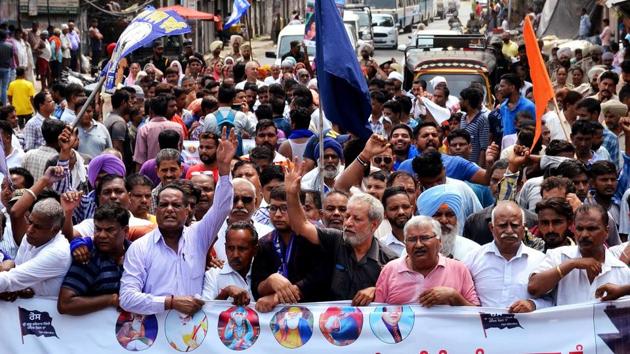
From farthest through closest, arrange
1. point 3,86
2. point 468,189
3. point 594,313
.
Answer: point 3,86
point 468,189
point 594,313

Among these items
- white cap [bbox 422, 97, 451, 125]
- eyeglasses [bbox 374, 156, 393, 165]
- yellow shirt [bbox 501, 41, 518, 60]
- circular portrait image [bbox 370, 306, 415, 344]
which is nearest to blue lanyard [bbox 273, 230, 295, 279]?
circular portrait image [bbox 370, 306, 415, 344]

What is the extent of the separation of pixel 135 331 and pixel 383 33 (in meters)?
43.5

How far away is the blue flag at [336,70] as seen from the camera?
9555 millimetres

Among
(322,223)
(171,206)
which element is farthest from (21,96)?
(171,206)

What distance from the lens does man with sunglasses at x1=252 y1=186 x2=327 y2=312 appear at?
773 centimetres

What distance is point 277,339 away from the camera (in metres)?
7.79

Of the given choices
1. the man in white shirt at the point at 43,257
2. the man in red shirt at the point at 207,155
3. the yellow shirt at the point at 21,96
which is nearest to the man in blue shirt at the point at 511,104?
the man in red shirt at the point at 207,155

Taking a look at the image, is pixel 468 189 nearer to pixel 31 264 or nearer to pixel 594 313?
pixel 594 313

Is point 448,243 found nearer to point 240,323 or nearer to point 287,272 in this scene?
point 287,272

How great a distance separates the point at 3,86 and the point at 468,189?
19.0 m

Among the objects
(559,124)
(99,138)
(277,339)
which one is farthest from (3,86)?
(277,339)

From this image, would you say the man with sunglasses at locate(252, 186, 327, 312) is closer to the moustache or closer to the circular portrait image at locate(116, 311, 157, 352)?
the circular portrait image at locate(116, 311, 157, 352)

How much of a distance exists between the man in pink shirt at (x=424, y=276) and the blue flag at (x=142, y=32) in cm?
565

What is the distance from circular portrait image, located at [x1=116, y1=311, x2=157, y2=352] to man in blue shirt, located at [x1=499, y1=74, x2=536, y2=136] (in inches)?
285
